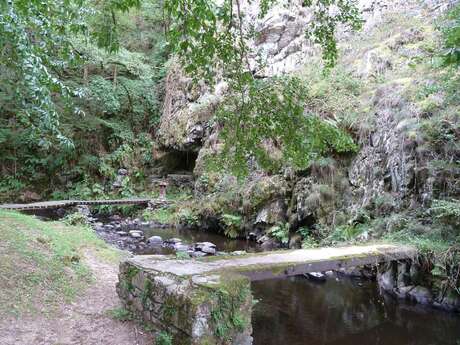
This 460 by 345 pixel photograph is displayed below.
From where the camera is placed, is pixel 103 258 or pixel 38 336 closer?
pixel 38 336

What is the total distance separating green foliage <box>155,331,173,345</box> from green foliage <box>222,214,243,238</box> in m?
7.01

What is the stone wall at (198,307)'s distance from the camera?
303cm

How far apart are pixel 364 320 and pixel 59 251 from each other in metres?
4.28

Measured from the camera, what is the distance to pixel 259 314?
517 cm

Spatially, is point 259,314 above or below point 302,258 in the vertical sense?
below

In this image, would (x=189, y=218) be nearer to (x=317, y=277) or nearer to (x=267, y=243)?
(x=267, y=243)

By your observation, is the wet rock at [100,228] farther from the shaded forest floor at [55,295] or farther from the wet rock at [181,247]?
the shaded forest floor at [55,295]

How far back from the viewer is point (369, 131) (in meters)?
8.38

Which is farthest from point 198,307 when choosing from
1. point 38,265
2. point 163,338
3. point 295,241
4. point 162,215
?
point 162,215

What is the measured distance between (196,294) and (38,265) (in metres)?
2.57

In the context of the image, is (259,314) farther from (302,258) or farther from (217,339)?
(217,339)

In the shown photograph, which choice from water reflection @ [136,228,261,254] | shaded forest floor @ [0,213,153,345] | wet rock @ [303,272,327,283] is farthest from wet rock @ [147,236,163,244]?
wet rock @ [303,272,327,283]

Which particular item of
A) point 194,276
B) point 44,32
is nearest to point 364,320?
point 194,276

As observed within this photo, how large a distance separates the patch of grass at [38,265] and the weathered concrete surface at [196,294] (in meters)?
0.79
